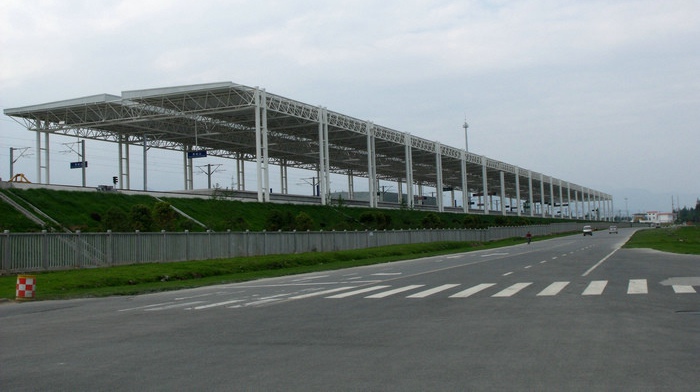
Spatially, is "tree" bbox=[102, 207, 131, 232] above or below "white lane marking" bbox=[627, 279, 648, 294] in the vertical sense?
above

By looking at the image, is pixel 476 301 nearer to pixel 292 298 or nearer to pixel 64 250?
pixel 292 298

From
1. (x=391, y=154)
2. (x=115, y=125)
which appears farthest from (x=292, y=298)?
(x=391, y=154)

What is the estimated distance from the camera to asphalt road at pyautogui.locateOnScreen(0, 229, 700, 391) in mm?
7645

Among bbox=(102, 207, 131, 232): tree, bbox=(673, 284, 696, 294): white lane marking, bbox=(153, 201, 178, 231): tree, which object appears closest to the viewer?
bbox=(673, 284, 696, 294): white lane marking

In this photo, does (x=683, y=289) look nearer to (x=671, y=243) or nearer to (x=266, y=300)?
(x=266, y=300)

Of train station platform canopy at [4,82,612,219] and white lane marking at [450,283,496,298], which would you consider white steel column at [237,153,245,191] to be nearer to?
train station platform canopy at [4,82,612,219]

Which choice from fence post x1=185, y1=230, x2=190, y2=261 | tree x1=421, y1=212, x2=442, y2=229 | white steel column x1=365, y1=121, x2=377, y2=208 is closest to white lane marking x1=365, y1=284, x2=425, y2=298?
fence post x1=185, y1=230, x2=190, y2=261

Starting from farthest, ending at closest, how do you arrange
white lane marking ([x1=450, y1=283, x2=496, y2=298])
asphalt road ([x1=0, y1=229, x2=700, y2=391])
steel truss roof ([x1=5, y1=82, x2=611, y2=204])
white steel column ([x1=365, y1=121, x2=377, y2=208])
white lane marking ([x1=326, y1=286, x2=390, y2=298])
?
white steel column ([x1=365, y1=121, x2=377, y2=208]) < steel truss roof ([x1=5, y1=82, x2=611, y2=204]) < white lane marking ([x1=326, y1=286, x2=390, y2=298]) < white lane marking ([x1=450, y1=283, x2=496, y2=298]) < asphalt road ([x1=0, y1=229, x2=700, y2=391])

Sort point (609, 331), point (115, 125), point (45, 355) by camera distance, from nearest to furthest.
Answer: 1. point (45, 355)
2. point (609, 331)
3. point (115, 125)

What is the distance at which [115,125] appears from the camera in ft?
243

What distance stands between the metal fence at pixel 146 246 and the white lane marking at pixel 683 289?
24.1 m

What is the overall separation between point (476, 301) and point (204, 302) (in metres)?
7.56

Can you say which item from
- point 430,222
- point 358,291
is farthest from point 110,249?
point 430,222

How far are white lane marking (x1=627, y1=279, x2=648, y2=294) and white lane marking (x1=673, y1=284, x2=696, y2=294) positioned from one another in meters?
0.73
